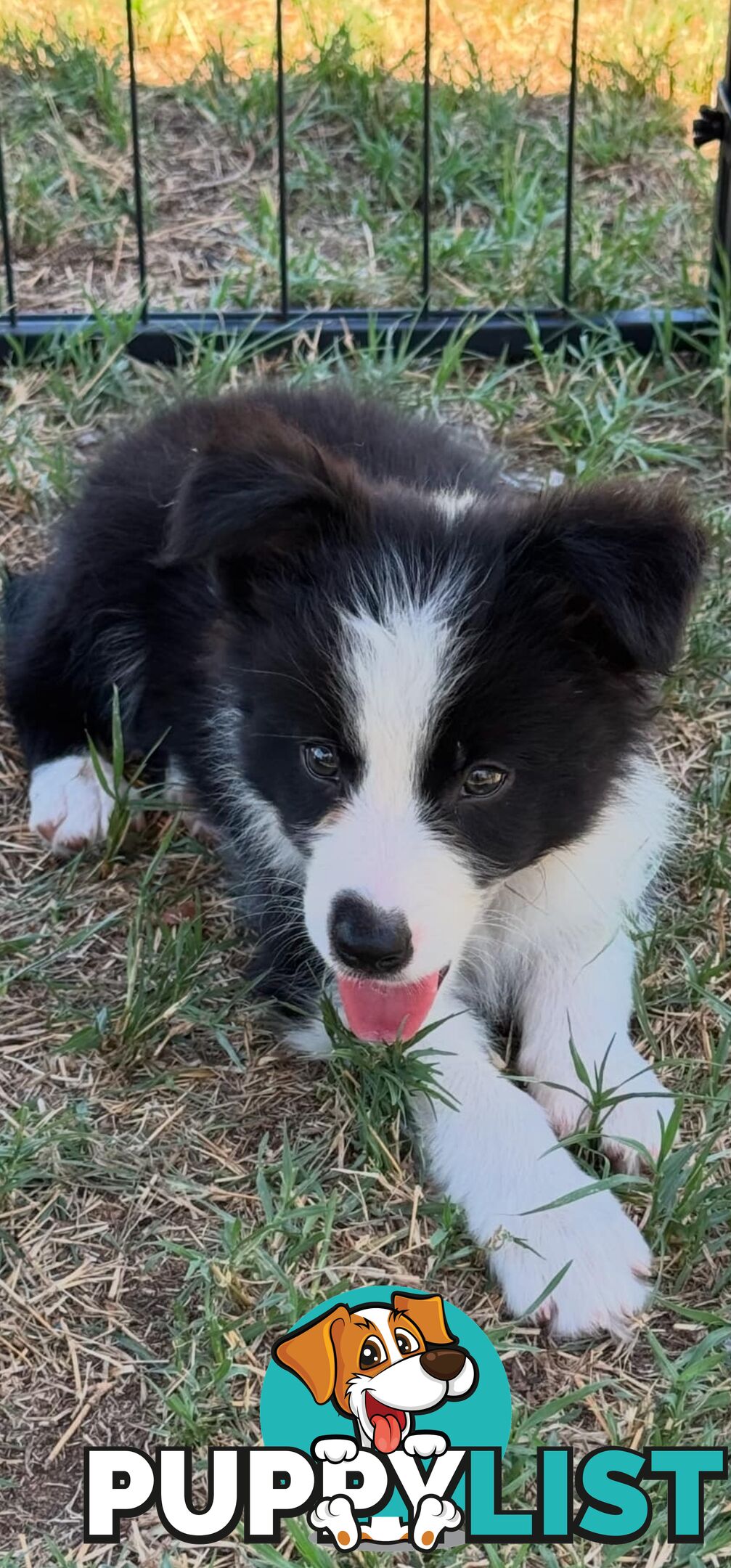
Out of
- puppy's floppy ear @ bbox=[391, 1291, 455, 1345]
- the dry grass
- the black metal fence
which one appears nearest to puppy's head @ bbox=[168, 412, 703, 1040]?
the dry grass

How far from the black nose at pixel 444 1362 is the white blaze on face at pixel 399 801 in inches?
19.9

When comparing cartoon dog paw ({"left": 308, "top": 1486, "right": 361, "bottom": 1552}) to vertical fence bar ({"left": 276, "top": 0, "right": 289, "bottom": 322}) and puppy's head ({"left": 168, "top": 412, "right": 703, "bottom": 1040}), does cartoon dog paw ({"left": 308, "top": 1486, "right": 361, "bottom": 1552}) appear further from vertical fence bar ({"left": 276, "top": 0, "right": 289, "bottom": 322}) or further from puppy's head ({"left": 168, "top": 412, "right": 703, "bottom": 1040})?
vertical fence bar ({"left": 276, "top": 0, "right": 289, "bottom": 322})

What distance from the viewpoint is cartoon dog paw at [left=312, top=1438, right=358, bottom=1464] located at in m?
2.21

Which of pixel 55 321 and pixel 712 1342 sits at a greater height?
pixel 55 321

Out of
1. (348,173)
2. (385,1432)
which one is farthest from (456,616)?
(348,173)

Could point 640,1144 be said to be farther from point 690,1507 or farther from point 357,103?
point 357,103

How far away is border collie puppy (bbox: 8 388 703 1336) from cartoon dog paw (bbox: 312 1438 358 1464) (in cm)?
34

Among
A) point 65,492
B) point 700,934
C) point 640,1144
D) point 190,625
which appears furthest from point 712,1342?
point 65,492

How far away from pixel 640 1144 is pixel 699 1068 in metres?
0.37

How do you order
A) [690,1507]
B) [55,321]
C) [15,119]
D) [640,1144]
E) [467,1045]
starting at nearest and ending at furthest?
[690,1507] < [640,1144] < [467,1045] < [55,321] < [15,119]

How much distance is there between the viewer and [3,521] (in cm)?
420

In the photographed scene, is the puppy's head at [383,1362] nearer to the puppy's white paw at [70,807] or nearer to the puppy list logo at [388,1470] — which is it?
the puppy list logo at [388,1470]

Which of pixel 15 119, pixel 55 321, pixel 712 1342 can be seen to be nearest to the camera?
pixel 712 1342

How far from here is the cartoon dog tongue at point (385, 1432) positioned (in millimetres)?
2223
